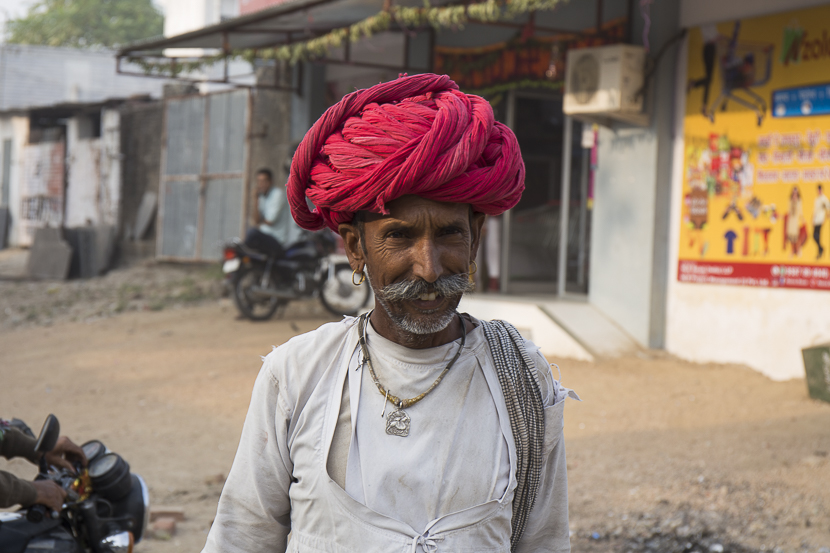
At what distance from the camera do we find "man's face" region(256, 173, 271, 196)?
9930mm

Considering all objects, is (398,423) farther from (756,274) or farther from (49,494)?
(756,274)

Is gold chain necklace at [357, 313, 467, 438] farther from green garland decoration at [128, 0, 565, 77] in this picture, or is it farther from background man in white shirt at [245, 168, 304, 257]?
background man in white shirt at [245, 168, 304, 257]

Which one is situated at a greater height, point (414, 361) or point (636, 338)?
point (414, 361)

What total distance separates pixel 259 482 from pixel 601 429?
4.38 metres

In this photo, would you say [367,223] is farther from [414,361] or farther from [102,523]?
[102,523]

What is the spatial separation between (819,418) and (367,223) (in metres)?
5.02

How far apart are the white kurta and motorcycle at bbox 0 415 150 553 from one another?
1.44 meters

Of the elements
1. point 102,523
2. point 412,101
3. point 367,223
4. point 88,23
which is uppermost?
point 88,23

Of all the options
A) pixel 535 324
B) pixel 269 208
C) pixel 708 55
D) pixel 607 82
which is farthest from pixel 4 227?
pixel 708 55

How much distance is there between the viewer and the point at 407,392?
59.1 inches

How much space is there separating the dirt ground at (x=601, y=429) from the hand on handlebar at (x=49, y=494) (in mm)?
1033

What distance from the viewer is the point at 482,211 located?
5.27 feet

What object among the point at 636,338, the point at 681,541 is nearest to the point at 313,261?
the point at 636,338

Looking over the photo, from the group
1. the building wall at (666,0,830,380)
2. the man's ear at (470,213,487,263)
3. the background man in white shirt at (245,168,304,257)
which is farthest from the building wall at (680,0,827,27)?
the man's ear at (470,213,487,263)
